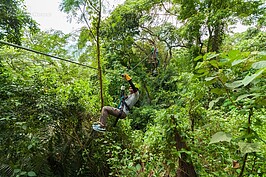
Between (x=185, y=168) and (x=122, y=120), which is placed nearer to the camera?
(x=185, y=168)

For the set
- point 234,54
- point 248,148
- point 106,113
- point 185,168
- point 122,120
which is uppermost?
point 234,54

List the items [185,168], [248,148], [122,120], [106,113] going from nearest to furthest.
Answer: [248,148] < [185,168] < [106,113] < [122,120]

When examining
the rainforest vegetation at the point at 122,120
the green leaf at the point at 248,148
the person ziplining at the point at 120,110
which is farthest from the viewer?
the person ziplining at the point at 120,110

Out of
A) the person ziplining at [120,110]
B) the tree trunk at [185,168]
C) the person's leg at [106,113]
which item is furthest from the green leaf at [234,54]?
the person's leg at [106,113]

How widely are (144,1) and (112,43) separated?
1782 mm

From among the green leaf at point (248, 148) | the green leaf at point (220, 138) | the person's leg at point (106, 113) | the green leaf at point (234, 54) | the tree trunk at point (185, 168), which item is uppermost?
the green leaf at point (234, 54)

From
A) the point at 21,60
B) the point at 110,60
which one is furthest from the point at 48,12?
the point at 110,60

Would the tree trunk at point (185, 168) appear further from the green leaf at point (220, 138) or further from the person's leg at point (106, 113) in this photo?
the person's leg at point (106, 113)

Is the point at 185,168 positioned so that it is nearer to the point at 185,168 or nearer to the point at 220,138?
the point at 185,168

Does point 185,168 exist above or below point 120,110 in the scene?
below

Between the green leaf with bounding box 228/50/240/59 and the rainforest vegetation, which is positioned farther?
the rainforest vegetation

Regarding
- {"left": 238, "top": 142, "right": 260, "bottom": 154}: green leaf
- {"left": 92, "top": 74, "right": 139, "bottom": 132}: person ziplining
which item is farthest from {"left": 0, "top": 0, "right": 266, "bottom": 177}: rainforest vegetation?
{"left": 92, "top": 74, "right": 139, "bottom": 132}: person ziplining

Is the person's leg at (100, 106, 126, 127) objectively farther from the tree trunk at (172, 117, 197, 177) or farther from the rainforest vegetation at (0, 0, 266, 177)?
the tree trunk at (172, 117, 197, 177)

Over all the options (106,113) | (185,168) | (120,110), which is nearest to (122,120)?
(120,110)
